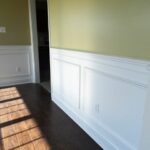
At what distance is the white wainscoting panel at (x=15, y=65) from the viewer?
3.79m

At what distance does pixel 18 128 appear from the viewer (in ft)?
6.94

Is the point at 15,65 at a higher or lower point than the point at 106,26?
lower

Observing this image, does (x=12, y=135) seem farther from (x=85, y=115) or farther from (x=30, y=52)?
(x=30, y=52)

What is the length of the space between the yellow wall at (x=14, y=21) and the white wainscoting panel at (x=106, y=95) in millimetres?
1763

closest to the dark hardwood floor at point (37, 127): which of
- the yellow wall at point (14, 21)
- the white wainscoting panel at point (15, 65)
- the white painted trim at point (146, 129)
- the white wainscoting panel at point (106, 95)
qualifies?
the white wainscoting panel at point (106, 95)

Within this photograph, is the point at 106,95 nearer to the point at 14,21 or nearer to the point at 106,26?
the point at 106,26

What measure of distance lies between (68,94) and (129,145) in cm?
121

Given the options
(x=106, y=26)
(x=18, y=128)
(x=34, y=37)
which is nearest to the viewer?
(x=106, y=26)

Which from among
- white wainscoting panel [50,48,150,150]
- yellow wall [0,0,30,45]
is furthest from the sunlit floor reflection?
yellow wall [0,0,30,45]

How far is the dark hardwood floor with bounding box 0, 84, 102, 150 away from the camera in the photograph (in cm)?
180

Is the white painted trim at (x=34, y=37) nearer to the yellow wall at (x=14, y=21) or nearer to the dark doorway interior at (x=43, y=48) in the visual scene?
the yellow wall at (x=14, y=21)

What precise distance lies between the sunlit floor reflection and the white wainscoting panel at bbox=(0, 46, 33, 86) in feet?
3.32

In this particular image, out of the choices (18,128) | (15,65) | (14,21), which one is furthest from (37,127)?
(14,21)

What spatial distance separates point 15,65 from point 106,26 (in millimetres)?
3009
